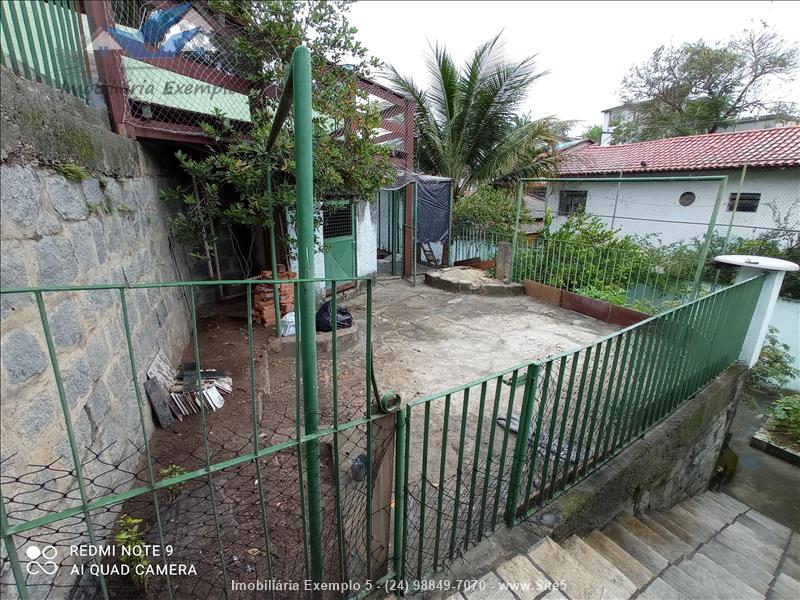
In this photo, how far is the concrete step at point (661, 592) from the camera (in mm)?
2041

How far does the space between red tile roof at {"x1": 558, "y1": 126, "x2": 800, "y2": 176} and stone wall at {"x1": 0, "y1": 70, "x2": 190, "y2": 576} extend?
10.9m

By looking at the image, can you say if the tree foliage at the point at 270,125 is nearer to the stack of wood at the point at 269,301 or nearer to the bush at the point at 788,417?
the stack of wood at the point at 269,301

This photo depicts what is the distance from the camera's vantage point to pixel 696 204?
10.7 meters

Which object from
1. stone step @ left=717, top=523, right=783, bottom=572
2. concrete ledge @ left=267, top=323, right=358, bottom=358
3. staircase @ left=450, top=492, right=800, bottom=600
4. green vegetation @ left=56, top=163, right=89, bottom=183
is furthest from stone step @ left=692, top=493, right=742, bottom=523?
green vegetation @ left=56, top=163, right=89, bottom=183

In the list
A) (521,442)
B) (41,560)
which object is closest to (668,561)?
(521,442)

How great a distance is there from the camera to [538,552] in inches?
78.1

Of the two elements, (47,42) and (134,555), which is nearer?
(134,555)

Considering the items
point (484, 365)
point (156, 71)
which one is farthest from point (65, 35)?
point (484, 365)

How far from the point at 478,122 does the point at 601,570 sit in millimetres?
9010

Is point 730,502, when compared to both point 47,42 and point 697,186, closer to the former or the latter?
point 47,42

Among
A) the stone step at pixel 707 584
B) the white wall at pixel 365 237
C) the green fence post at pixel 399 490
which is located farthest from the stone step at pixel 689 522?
the white wall at pixel 365 237

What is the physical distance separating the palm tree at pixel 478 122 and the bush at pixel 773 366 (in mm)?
A: 6279

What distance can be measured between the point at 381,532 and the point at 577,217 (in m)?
7.50

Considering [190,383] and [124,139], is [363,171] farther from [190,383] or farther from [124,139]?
[190,383]
